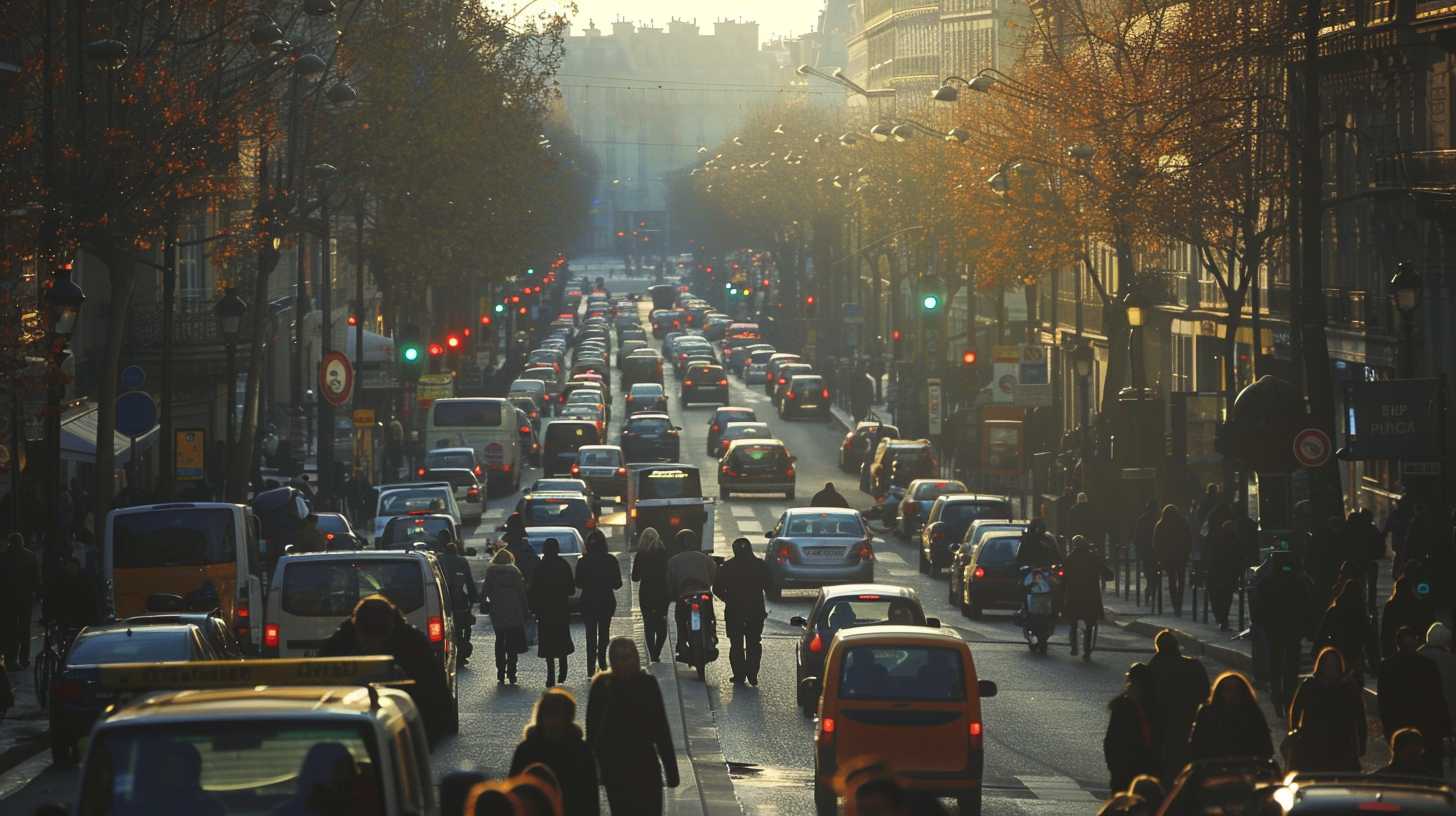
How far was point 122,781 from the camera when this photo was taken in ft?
31.9

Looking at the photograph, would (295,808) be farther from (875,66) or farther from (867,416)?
(875,66)

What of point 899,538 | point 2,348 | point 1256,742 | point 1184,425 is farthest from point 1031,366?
point 1256,742

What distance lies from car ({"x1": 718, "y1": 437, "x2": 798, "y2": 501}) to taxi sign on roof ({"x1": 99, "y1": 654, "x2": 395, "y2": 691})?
50092 millimetres

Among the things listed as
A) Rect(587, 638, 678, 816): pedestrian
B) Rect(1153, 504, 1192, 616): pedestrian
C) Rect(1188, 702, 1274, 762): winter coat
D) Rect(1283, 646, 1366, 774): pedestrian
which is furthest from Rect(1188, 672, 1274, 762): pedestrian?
Rect(1153, 504, 1192, 616): pedestrian

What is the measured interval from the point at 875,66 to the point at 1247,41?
127673mm

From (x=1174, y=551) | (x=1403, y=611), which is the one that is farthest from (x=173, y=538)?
(x=1174, y=551)

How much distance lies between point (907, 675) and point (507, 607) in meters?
9.51

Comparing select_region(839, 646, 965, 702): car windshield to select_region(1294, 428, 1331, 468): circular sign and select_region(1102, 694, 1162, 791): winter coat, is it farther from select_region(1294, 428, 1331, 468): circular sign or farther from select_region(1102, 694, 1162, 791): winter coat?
select_region(1294, 428, 1331, 468): circular sign

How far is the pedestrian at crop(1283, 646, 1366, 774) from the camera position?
615 inches

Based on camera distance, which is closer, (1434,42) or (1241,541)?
(1241,541)

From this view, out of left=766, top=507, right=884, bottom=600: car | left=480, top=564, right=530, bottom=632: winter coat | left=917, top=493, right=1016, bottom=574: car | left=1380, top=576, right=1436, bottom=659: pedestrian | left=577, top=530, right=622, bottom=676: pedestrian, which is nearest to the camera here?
left=1380, top=576, right=1436, bottom=659: pedestrian

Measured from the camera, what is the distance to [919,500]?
171 ft

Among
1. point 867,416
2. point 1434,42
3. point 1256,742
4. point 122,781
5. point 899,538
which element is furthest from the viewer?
point 867,416

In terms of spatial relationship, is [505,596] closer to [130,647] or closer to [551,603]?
[551,603]
